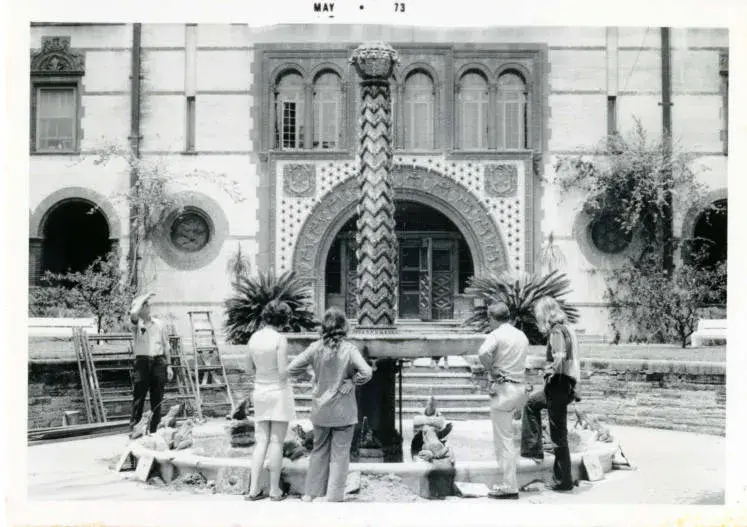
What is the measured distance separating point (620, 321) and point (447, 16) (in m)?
13.7

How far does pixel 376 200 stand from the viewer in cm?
970

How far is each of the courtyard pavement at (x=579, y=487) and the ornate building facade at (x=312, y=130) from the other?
9676mm

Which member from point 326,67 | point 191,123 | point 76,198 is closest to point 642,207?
point 326,67

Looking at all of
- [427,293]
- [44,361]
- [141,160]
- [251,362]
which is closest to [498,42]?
[427,293]

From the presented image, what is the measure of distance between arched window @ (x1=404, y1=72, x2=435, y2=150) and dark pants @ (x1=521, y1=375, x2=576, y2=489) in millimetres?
13977

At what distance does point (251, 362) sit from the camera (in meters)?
8.71

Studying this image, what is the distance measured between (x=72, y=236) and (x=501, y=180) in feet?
34.8

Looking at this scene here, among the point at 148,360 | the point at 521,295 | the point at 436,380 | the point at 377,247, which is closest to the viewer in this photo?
the point at 377,247

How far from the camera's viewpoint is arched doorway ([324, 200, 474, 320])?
23297 mm

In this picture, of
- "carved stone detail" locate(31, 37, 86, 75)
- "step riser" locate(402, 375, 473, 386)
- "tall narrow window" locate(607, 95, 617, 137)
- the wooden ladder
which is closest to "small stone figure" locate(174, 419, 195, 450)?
the wooden ladder

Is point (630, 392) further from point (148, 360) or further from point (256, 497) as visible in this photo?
point (256, 497)

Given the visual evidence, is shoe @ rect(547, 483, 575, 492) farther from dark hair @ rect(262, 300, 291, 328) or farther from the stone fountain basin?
dark hair @ rect(262, 300, 291, 328)

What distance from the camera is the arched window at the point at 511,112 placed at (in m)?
22.7

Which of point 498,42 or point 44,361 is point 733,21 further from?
point 498,42
